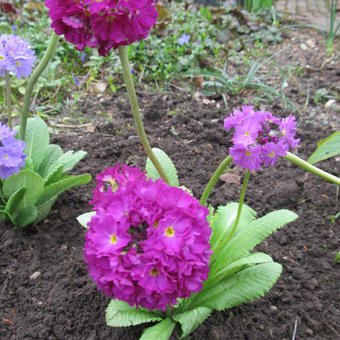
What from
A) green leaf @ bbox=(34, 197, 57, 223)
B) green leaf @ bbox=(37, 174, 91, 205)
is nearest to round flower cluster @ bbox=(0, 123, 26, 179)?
green leaf @ bbox=(37, 174, 91, 205)

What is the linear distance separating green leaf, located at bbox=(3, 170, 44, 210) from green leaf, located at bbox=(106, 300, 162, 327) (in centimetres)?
71

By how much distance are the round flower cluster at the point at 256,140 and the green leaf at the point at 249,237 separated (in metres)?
0.39

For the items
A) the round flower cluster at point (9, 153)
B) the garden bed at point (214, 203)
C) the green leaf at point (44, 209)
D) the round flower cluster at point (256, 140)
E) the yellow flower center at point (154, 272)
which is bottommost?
the garden bed at point (214, 203)

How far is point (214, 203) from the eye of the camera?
8.69 ft

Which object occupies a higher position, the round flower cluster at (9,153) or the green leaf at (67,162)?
the round flower cluster at (9,153)

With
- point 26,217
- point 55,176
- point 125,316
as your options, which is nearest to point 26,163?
point 55,176

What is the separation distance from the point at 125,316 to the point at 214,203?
0.99m

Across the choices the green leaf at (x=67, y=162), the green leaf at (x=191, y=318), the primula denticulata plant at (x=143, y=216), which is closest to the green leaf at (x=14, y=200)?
the green leaf at (x=67, y=162)

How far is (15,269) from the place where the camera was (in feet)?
7.37

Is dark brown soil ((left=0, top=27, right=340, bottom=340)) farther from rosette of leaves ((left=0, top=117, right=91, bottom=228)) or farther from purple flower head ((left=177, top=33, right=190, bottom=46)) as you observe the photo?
purple flower head ((left=177, top=33, right=190, bottom=46))

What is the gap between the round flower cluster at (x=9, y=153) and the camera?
2.09 metres

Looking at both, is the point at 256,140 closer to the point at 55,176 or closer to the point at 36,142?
the point at 55,176

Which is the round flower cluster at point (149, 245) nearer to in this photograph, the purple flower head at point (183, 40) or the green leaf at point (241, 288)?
the green leaf at point (241, 288)

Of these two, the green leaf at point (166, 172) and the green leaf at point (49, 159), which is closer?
the green leaf at point (166, 172)
